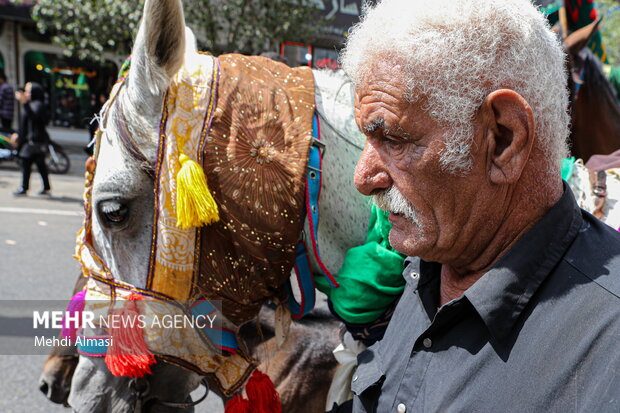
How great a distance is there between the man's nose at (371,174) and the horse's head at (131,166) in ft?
2.22

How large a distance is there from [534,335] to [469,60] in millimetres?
497

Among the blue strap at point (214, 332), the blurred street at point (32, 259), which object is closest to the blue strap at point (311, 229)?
the blue strap at point (214, 332)

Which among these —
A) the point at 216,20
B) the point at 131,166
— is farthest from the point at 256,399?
A: the point at 216,20

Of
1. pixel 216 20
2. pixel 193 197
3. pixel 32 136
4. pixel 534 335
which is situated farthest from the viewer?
pixel 216 20

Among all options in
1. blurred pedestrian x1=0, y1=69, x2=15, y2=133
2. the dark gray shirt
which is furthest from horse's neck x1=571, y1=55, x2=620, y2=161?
blurred pedestrian x1=0, y1=69, x2=15, y2=133

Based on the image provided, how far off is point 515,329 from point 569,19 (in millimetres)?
2179

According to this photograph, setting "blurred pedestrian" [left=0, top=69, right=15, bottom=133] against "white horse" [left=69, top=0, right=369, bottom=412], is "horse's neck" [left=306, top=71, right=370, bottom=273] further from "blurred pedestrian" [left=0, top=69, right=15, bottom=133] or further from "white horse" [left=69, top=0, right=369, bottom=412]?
"blurred pedestrian" [left=0, top=69, right=15, bottom=133]

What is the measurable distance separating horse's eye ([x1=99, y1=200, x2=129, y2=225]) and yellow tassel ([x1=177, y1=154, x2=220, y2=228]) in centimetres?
19

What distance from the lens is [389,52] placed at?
100cm

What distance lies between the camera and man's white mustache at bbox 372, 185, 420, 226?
3.44ft

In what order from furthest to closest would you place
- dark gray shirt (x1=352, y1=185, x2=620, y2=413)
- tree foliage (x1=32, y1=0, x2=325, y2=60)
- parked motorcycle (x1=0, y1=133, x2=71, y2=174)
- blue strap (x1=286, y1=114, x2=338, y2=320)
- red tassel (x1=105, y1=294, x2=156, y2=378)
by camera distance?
parked motorcycle (x1=0, y1=133, x2=71, y2=174)
tree foliage (x1=32, y1=0, x2=325, y2=60)
red tassel (x1=105, y1=294, x2=156, y2=378)
blue strap (x1=286, y1=114, x2=338, y2=320)
dark gray shirt (x1=352, y1=185, x2=620, y2=413)

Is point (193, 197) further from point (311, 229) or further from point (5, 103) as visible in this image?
point (5, 103)

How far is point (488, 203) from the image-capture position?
3.30 ft

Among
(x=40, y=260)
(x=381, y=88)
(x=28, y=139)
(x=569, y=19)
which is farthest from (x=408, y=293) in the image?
(x=28, y=139)
